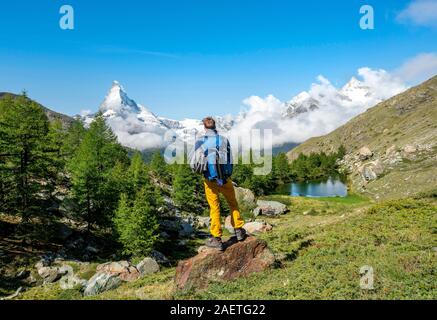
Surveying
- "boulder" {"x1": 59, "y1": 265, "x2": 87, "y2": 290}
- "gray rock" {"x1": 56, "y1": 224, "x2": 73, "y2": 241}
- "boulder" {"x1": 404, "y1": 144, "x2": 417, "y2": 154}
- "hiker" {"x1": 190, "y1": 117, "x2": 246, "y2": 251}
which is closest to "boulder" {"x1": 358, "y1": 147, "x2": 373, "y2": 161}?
"boulder" {"x1": 404, "y1": 144, "x2": 417, "y2": 154}

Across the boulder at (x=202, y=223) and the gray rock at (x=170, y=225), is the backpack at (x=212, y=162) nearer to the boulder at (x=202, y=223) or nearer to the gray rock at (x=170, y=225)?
the gray rock at (x=170, y=225)

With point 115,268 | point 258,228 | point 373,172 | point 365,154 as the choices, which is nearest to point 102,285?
point 115,268

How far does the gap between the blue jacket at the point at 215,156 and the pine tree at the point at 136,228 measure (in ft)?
88.3

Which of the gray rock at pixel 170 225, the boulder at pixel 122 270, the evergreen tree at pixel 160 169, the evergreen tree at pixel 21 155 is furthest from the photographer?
the evergreen tree at pixel 160 169

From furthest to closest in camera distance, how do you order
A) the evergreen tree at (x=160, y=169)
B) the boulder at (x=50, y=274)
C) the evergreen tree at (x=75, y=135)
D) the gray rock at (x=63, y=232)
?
1. the evergreen tree at (x=160, y=169)
2. the evergreen tree at (x=75, y=135)
3. the gray rock at (x=63, y=232)
4. the boulder at (x=50, y=274)

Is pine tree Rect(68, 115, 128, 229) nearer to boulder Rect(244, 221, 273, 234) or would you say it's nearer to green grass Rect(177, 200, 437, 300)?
boulder Rect(244, 221, 273, 234)

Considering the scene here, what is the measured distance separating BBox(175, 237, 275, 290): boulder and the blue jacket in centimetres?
295

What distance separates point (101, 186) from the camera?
4209 centimetres

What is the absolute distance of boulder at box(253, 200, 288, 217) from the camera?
65250mm

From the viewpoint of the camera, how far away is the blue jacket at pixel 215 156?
13172 millimetres

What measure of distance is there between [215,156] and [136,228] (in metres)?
27.7

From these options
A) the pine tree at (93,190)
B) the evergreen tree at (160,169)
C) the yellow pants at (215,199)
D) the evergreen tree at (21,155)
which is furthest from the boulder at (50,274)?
the evergreen tree at (160,169)
